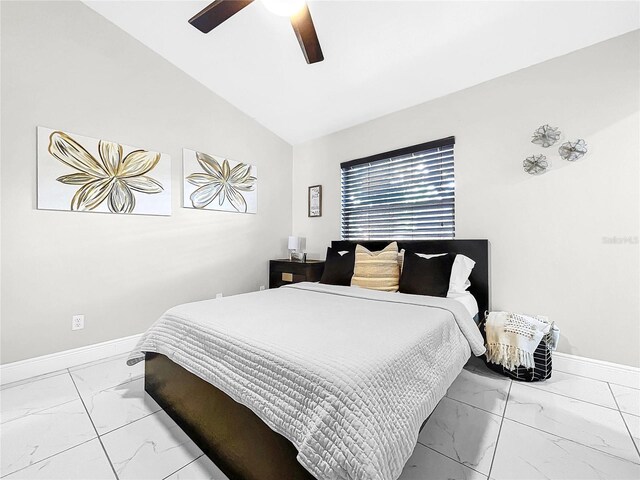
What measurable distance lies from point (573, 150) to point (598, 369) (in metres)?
1.70

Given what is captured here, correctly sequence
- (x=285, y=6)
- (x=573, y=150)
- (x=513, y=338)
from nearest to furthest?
(x=285, y=6), (x=513, y=338), (x=573, y=150)

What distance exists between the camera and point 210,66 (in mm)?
3014

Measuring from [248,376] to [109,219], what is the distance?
225 cm

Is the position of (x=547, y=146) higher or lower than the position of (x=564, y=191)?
higher

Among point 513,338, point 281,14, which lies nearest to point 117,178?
point 281,14

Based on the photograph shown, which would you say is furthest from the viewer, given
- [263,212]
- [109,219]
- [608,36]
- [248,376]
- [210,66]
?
[263,212]

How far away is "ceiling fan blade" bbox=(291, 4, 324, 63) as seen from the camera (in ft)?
5.62

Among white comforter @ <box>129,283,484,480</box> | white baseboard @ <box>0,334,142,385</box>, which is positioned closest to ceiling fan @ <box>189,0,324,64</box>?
white comforter @ <box>129,283,484,480</box>

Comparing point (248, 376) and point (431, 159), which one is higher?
point (431, 159)

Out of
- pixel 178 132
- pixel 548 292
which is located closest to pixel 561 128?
pixel 548 292

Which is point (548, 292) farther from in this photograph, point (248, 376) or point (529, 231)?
point (248, 376)

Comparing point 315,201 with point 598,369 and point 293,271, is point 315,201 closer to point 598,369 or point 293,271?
point 293,271

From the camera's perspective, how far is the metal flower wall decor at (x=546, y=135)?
233 centimetres

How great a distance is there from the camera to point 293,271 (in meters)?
3.62
